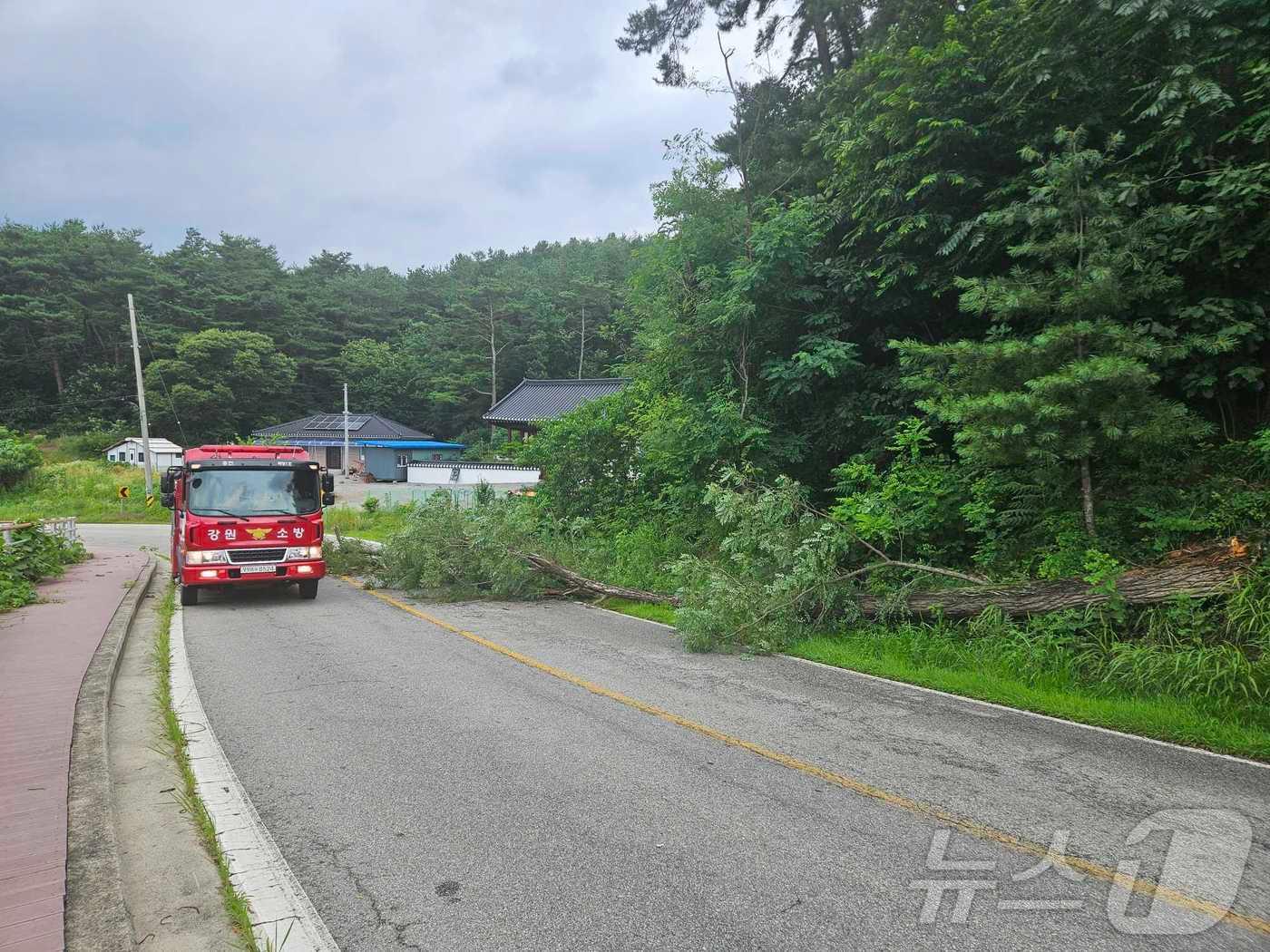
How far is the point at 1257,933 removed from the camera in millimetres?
3053

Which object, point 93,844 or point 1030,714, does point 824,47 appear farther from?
point 93,844

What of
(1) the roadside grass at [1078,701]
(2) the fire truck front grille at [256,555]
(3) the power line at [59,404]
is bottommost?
(1) the roadside grass at [1078,701]

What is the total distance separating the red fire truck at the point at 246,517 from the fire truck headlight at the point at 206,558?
1 cm

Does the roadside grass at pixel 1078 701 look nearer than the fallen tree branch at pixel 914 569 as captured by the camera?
Yes

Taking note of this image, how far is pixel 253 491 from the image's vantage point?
38.6ft

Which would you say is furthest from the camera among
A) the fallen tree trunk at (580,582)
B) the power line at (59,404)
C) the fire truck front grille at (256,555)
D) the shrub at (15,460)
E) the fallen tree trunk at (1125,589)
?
the power line at (59,404)

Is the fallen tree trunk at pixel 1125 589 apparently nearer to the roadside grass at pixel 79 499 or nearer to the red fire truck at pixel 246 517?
the red fire truck at pixel 246 517

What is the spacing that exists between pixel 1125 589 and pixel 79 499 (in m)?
39.4

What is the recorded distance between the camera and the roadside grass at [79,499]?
30281 millimetres

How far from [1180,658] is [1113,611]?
0.82 m

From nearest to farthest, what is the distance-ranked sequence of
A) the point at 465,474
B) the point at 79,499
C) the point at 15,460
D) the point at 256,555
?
the point at 256,555 → the point at 15,460 → the point at 79,499 → the point at 465,474

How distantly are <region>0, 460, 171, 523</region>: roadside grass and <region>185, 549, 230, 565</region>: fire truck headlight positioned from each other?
22.5m

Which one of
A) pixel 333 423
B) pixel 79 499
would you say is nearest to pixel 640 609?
pixel 79 499

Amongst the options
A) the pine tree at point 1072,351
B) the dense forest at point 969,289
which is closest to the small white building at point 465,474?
the dense forest at point 969,289
